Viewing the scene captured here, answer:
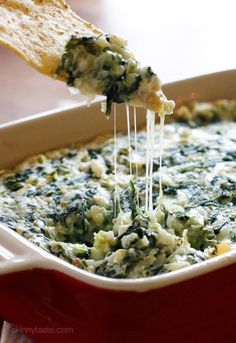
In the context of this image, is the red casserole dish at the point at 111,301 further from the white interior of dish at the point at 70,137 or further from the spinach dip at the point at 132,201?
the spinach dip at the point at 132,201

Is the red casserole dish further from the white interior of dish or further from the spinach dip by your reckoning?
the spinach dip

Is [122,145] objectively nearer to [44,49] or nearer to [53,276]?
[44,49]

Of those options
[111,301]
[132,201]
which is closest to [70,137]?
[132,201]

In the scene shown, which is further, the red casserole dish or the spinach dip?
the spinach dip

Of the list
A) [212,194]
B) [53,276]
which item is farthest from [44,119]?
[53,276]

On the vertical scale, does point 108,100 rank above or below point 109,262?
above

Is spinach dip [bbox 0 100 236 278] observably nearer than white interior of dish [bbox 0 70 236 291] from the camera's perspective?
No

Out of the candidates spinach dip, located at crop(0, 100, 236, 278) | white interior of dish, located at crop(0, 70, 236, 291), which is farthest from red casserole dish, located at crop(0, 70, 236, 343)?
spinach dip, located at crop(0, 100, 236, 278)
